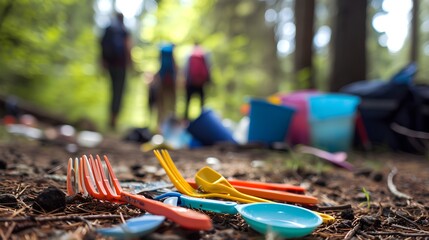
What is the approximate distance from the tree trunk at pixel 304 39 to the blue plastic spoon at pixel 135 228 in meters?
4.86

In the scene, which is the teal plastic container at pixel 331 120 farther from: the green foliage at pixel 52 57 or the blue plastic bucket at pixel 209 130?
the green foliage at pixel 52 57

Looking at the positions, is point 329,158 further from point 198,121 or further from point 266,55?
point 266,55

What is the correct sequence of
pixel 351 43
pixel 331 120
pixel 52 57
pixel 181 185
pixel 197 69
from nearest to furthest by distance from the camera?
pixel 181 185, pixel 331 120, pixel 351 43, pixel 52 57, pixel 197 69

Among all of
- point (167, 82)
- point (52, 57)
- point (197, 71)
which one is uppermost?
point (52, 57)

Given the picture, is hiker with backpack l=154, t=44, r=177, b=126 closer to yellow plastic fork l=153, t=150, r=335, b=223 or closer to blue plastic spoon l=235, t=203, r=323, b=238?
yellow plastic fork l=153, t=150, r=335, b=223

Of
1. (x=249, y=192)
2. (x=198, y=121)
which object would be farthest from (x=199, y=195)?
(x=198, y=121)

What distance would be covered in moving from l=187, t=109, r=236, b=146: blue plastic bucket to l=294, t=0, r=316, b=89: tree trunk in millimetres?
2227

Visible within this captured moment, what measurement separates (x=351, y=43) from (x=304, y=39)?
903mm

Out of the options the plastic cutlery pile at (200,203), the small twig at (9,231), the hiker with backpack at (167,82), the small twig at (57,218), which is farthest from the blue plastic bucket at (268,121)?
the small twig at (9,231)

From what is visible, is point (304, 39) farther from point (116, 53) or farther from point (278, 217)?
point (278, 217)

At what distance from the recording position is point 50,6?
3031 millimetres

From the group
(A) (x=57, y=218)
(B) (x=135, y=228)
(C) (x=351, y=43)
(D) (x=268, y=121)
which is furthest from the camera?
(C) (x=351, y=43)

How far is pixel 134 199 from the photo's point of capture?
1046 millimetres

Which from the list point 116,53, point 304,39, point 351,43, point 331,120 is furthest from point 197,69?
point 331,120
